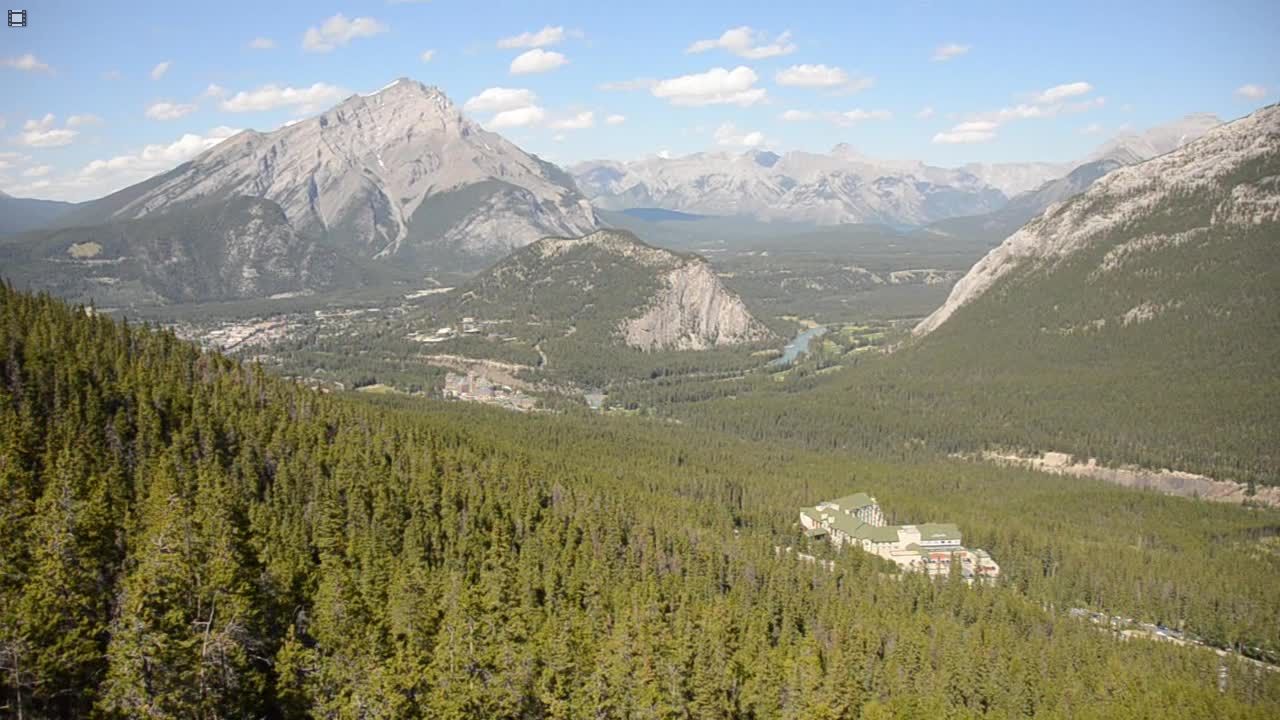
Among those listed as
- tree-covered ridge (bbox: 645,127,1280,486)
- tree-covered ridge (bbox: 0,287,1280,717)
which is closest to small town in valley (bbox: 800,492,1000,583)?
tree-covered ridge (bbox: 0,287,1280,717)

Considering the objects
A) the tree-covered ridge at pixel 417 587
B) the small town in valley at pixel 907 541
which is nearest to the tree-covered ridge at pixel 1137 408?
the tree-covered ridge at pixel 417 587

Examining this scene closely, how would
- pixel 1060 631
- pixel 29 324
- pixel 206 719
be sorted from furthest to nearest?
pixel 29 324
pixel 1060 631
pixel 206 719

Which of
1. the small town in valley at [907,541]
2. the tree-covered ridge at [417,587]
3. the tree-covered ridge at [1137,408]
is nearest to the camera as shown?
the tree-covered ridge at [417,587]

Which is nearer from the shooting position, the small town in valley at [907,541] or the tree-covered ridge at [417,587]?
the tree-covered ridge at [417,587]

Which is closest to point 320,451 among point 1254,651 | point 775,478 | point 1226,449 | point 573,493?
point 573,493

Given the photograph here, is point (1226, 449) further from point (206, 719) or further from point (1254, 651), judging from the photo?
point (206, 719)

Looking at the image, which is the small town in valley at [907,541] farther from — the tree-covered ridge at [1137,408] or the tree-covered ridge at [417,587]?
the tree-covered ridge at [1137,408]

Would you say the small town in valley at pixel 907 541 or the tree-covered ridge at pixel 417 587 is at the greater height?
the tree-covered ridge at pixel 417 587

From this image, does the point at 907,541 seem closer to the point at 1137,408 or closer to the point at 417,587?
the point at 417,587
